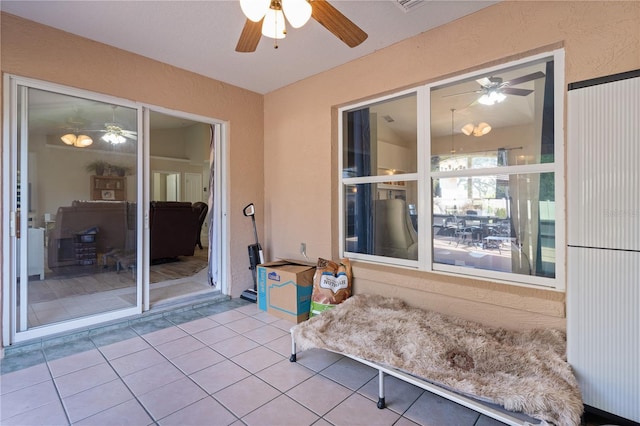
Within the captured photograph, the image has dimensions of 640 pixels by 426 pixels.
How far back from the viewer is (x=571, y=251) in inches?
64.8

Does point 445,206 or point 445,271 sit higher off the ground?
point 445,206

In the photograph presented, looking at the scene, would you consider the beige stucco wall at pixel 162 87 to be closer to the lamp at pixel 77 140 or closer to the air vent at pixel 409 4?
the lamp at pixel 77 140

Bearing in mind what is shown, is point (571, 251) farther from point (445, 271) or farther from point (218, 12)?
point (218, 12)

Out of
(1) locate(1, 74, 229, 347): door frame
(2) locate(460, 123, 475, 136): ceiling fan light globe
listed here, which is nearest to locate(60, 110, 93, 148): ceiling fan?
(1) locate(1, 74, 229, 347): door frame

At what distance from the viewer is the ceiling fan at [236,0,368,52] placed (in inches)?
62.6

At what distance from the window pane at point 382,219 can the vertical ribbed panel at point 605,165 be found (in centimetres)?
137

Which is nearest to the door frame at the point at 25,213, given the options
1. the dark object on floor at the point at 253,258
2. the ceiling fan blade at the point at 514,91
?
the dark object on floor at the point at 253,258

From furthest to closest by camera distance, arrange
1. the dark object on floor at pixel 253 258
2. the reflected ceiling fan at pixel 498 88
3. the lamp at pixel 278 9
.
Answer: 1. the dark object on floor at pixel 253 258
2. the reflected ceiling fan at pixel 498 88
3. the lamp at pixel 278 9

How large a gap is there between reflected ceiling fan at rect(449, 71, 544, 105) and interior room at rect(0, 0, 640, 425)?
0.01 m

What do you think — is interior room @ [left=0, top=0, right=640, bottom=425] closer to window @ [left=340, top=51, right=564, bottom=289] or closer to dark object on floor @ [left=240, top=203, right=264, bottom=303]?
window @ [left=340, top=51, right=564, bottom=289]

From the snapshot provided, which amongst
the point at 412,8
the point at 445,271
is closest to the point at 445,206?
the point at 445,271

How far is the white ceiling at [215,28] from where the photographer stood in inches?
90.6

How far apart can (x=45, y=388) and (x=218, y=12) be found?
2.94m

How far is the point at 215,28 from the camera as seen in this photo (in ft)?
8.46
